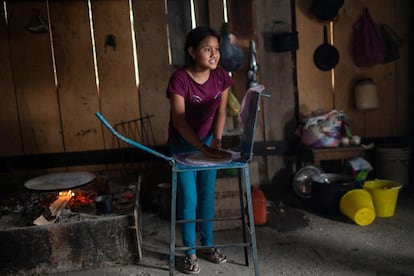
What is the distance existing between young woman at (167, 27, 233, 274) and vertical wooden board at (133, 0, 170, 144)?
1.99 m

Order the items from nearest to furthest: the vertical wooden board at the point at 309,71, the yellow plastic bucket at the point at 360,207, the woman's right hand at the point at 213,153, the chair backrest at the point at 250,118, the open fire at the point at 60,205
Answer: the chair backrest at the point at 250,118, the woman's right hand at the point at 213,153, the open fire at the point at 60,205, the yellow plastic bucket at the point at 360,207, the vertical wooden board at the point at 309,71

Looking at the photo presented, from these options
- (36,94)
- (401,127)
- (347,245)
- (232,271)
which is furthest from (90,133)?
(401,127)

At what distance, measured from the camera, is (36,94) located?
4730 millimetres

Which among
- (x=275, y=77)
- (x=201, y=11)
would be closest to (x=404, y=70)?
(x=275, y=77)

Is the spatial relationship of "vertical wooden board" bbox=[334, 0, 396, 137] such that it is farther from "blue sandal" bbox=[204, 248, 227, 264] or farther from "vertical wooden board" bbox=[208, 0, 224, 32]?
"blue sandal" bbox=[204, 248, 227, 264]

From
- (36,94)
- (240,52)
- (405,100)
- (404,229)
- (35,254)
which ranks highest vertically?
(240,52)

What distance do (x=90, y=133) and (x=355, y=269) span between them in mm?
3382

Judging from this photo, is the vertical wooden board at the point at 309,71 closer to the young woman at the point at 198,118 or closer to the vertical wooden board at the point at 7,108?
the young woman at the point at 198,118

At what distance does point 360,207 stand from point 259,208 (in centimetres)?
95

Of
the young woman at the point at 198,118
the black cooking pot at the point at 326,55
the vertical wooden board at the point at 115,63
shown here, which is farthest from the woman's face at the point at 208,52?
the black cooking pot at the point at 326,55

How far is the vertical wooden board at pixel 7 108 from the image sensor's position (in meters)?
4.61

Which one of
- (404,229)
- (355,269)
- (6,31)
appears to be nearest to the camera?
(355,269)

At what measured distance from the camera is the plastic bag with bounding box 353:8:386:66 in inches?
186

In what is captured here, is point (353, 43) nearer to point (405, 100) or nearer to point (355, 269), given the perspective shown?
point (405, 100)
